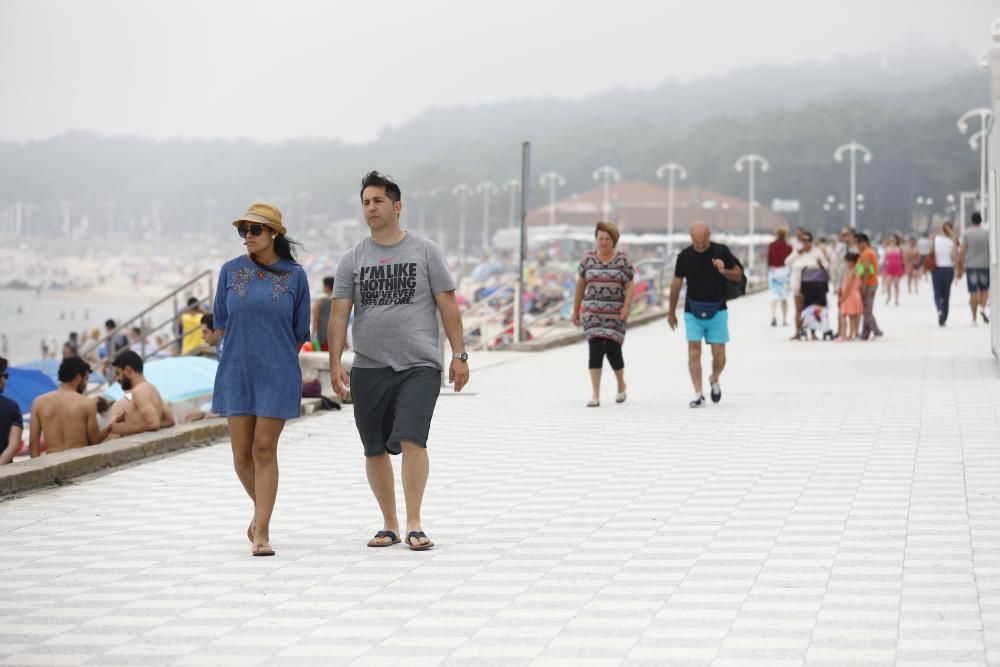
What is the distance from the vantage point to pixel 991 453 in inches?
432

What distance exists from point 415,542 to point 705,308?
7571 mm

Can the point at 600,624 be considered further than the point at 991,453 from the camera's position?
→ No

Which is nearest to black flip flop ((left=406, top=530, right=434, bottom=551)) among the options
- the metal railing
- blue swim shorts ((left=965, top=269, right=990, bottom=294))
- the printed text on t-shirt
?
the printed text on t-shirt

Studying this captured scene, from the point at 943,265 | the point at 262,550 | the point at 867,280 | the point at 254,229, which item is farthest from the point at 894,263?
the point at 262,550

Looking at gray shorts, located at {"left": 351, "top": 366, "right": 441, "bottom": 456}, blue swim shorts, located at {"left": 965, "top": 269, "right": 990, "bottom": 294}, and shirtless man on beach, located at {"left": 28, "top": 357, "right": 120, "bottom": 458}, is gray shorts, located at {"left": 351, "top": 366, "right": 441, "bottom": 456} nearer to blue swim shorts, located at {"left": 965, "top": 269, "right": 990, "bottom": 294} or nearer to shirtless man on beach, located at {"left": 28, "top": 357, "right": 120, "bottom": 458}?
shirtless man on beach, located at {"left": 28, "top": 357, "right": 120, "bottom": 458}

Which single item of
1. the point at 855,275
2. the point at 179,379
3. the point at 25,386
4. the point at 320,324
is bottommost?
the point at 25,386

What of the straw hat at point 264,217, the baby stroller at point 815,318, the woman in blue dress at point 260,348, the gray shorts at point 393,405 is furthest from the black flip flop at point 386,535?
the baby stroller at point 815,318

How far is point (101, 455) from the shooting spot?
10.9m

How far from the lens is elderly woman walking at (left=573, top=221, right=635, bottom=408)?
14.7m

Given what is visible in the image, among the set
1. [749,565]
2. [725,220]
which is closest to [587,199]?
[725,220]

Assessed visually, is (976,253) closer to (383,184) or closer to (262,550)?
(383,184)

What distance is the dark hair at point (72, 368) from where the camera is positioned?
12.3 meters

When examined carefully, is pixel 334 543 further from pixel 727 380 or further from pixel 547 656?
pixel 727 380

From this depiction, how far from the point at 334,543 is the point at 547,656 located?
8.76ft
